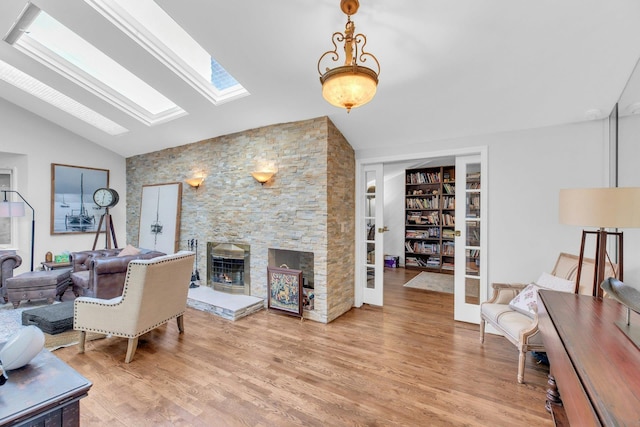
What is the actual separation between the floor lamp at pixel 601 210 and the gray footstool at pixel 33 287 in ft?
18.9

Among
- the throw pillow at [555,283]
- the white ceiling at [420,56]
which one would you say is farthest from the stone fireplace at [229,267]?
the throw pillow at [555,283]

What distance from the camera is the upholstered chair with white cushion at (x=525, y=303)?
7.44ft

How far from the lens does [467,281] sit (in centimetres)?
341

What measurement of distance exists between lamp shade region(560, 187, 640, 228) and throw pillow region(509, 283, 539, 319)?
917 millimetres

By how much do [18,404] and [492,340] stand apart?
3.54 meters

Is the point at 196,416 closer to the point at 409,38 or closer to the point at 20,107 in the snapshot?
the point at 409,38

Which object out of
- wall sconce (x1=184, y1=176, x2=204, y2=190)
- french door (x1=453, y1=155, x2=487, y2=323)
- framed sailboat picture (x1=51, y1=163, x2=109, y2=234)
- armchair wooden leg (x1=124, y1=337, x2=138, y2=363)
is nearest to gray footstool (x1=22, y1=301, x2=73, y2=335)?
armchair wooden leg (x1=124, y1=337, x2=138, y2=363)

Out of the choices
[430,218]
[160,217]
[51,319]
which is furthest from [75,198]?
[430,218]

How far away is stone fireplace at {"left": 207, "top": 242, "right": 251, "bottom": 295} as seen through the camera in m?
4.19

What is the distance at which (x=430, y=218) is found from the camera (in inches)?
249

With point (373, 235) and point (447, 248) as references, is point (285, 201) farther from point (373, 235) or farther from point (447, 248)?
point (447, 248)

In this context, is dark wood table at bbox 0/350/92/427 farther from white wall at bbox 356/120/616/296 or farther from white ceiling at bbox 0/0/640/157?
white wall at bbox 356/120/616/296

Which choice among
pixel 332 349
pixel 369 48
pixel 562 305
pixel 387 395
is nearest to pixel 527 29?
pixel 369 48

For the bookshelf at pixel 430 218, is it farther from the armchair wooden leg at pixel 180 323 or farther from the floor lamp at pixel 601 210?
the armchair wooden leg at pixel 180 323
